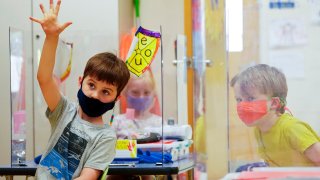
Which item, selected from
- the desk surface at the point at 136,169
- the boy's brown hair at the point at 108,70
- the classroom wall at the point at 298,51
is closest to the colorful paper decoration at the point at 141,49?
the boy's brown hair at the point at 108,70

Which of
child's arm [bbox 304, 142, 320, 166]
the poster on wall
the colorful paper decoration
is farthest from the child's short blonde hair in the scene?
the poster on wall

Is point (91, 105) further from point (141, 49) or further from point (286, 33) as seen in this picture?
point (286, 33)

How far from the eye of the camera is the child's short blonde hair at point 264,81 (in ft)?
7.56

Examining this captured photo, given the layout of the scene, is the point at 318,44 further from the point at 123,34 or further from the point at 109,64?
the point at 109,64

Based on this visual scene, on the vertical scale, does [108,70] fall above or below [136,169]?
above

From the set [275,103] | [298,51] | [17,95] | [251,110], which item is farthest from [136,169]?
[298,51]

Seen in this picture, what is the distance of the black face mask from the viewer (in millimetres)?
1973

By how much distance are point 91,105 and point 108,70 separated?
15cm

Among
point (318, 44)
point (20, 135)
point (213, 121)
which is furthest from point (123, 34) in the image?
point (213, 121)

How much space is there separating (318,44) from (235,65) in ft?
1.97

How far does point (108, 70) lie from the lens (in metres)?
2.02

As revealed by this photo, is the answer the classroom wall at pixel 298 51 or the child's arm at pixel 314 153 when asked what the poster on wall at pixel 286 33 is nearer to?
the classroom wall at pixel 298 51

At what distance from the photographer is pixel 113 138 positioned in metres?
2.02

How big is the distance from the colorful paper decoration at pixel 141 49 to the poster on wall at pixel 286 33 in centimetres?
82
